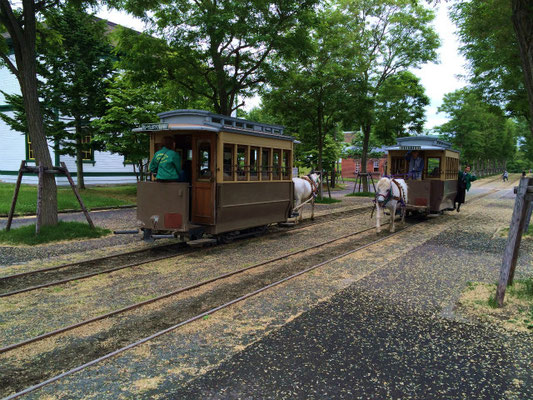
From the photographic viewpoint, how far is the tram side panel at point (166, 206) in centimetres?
859

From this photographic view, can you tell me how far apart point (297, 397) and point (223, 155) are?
666 cm

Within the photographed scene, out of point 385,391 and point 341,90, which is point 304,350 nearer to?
point 385,391

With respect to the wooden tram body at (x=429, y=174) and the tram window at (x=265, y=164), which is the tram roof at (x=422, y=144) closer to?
the wooden tram body at (x=429, y=174)

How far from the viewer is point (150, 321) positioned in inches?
196

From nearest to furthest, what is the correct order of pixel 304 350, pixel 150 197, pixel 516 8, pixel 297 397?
1. pixel 297 397
2. pixel 304 350
3. pixel 516 8
4. pixel 150 197

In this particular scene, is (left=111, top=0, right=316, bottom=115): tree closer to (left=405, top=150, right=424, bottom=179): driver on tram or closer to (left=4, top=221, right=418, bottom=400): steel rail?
(left=405, top=150, right=424, bottom=179): driver on tram

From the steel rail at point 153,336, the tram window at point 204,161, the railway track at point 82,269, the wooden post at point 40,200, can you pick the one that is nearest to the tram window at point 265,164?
the tram window at point 204,161

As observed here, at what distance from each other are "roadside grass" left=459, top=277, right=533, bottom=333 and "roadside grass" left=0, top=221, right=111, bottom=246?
9.27 metres

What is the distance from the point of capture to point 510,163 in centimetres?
11188

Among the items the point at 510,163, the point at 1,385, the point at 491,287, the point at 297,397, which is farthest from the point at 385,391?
the point at 510,163

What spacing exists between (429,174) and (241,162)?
8798 mm

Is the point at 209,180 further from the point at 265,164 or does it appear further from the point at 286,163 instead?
the point at 286,163

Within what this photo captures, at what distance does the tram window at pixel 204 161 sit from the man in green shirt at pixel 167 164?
2.25ft

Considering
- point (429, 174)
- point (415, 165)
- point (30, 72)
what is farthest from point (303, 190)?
point (30, 72)
